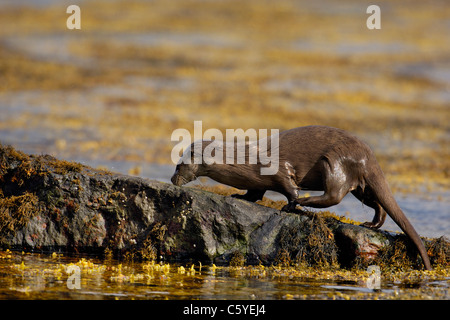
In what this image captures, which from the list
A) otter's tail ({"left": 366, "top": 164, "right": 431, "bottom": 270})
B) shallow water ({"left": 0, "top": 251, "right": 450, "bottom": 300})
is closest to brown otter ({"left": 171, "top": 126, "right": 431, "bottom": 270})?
otter's tail ({"left": 366, "top": 164, "right": 431, "bottom": 270})

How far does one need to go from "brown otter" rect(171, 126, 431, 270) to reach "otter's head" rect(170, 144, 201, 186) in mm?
12

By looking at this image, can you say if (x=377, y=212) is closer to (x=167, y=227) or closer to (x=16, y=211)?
(x=167, y=227)

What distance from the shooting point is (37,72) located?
2520 cm

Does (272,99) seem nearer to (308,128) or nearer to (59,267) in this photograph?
(308,128)

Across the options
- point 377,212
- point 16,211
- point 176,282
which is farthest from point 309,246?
point 16,211

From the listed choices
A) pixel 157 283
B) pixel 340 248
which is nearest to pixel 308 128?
pixel 340 248

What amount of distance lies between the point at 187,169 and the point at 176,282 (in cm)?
177

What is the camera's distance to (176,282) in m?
6.52

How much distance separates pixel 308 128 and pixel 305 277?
5.96 ft

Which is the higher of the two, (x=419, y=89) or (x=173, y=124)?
(x=419, y=89)

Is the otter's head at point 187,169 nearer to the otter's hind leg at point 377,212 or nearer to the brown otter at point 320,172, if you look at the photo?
the brown otter at point 320,172

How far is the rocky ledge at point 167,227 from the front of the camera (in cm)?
756

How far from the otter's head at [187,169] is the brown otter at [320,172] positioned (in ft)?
0.04

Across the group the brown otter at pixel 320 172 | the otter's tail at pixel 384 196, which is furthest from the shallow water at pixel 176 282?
the brown otter at pixel 320 172
